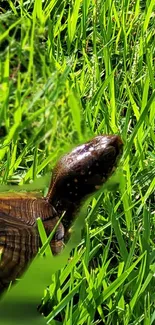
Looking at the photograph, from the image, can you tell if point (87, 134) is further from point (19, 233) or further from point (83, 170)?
point (19, 233)

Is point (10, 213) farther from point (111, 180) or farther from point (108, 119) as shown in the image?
point (108, 119)

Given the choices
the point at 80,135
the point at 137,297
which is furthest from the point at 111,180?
the point at 137,297

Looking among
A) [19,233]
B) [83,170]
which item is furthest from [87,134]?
[19,233]

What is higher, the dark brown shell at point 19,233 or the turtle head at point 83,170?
the turtle head at point 83,170

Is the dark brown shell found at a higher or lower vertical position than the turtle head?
lower
